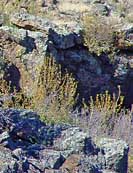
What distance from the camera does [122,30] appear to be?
359 inches

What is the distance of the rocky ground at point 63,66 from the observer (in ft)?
9.93

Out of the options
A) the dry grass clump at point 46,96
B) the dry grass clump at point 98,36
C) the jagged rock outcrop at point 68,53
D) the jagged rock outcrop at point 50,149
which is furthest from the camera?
the dry grass clump at point 98,36

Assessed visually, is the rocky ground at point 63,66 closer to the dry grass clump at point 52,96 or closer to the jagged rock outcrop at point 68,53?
the jagged rock outcrop at point 68,53

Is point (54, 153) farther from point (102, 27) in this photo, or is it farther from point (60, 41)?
point (102, 27)

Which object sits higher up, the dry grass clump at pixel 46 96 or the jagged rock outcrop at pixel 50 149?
the jagged rock outcrop at pixel 50 149

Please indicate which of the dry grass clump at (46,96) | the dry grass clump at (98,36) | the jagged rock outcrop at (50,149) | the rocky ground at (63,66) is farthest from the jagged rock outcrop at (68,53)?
the jagged rock outcrop at (50,149)

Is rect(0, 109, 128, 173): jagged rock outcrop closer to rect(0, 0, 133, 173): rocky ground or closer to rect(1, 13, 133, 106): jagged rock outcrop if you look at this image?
rect(0, 0, 133, 173): rocky ground

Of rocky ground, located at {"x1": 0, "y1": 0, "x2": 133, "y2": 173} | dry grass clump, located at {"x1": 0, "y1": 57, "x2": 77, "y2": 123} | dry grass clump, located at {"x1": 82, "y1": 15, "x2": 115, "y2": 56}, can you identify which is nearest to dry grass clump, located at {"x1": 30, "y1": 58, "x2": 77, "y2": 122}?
dry grass clump, located at {"x1": 0, "y1": 57, "x2": 77, "y2": 123}

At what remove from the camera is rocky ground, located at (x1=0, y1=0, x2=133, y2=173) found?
9.93 feet

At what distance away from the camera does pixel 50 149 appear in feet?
10.4

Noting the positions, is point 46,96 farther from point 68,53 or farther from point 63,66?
point 68,53

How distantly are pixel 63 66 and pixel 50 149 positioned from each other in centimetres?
532

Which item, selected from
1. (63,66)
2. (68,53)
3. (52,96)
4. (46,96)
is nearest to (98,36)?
(68,53)

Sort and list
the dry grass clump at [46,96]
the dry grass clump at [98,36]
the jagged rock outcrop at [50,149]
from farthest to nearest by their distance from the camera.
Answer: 1. the dry grass clump at [98,36]
2. the dry grass clump at [46,96]
3. the jagged rock outcrop at [50,149]
